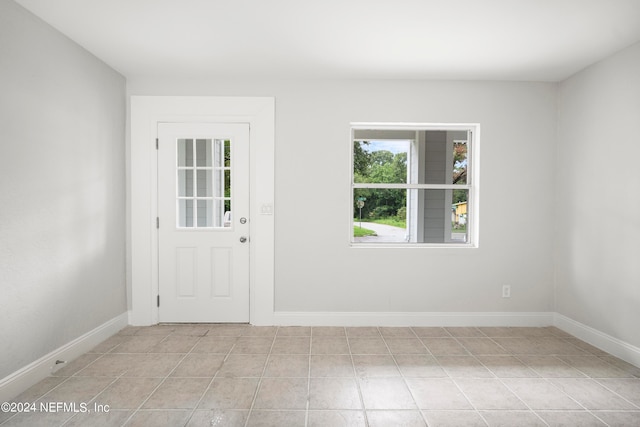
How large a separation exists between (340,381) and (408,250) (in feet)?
5.37

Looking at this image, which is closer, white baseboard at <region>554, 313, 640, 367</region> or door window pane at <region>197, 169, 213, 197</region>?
white baseboard at <region>554, 313, 640, 367</region>

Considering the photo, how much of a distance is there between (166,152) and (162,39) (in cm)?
118

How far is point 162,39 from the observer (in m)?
2.79

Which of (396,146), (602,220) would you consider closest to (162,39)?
(396,146)

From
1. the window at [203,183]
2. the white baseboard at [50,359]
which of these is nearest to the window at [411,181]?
the window at [203,183]

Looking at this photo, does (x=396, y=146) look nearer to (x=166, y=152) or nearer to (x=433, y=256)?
(x=433, y=256)

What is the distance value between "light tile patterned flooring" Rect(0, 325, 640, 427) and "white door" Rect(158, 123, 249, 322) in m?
0.32

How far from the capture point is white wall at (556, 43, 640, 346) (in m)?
2.83

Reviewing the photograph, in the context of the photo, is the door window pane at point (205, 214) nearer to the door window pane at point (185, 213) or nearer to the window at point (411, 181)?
the door window pane at point (185, 213)

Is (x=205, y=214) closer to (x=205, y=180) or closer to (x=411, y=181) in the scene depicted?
(x=205, y=180)

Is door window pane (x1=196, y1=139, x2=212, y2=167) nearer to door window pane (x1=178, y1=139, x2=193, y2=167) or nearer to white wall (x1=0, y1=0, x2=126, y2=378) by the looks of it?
door window pane (x1=178, y1=139, x2=193, y2=167)

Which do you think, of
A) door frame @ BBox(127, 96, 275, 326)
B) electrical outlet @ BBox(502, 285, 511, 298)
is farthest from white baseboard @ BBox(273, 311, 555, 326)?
door frame @ BBox(127, 96, 275, 326)

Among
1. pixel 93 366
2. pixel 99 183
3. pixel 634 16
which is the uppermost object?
pixel 634 16

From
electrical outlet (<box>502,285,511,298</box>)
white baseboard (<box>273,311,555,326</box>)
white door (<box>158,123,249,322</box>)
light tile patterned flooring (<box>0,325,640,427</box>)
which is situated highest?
white door (<box>158,123,249,322</box>)
